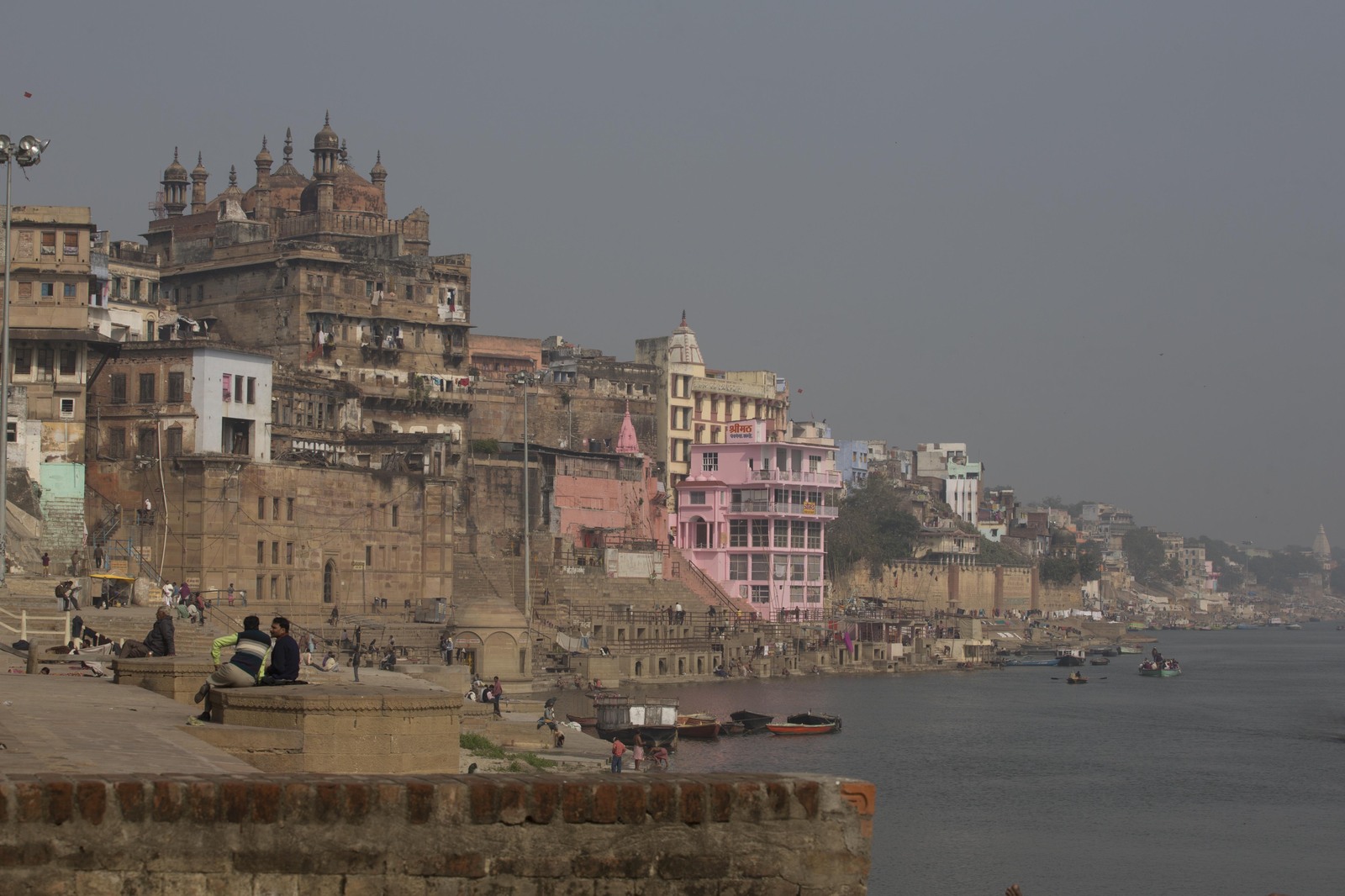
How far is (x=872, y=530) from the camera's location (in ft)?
382

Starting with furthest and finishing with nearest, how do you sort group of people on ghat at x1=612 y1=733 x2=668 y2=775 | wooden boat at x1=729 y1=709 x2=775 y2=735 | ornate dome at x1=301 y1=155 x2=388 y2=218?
ornate dome at x1=301 y1=155 x2=388 y2=218 → wooden boat at x1=729 y1=709 x2=775 y2=735 → group of people on ghat at x1=612 y1=733 x2=668 y2=775

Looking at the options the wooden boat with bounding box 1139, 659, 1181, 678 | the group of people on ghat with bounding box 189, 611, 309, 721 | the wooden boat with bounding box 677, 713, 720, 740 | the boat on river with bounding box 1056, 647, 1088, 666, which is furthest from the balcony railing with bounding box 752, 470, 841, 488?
the group of people on ghat with bounding box 189, 611, 309, 721

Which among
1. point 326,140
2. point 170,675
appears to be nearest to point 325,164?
point 326,140

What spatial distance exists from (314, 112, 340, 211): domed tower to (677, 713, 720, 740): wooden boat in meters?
35.9

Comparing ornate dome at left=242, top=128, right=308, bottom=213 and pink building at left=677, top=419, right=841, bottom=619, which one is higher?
ornate dome at left=242, top=128, right=308, bottom=213

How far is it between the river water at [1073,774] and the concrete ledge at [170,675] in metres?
5.37

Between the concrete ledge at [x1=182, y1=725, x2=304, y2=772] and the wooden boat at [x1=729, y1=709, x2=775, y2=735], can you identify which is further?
the wooden boat at [x1=729, y1=709, x2=775, y2=735]

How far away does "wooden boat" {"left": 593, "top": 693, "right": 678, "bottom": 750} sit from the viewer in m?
48.7

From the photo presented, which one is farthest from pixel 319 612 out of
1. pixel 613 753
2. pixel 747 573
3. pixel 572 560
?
pixel 747 573

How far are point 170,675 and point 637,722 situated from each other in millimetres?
31110

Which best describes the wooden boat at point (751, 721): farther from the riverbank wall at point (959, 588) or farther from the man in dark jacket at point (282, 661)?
the riverbank wall at point (959, 588)

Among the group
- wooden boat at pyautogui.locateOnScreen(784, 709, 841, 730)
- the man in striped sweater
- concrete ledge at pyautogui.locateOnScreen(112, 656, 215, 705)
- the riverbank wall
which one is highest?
the riverbank wall

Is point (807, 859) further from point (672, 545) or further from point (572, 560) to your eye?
point (672, 545)

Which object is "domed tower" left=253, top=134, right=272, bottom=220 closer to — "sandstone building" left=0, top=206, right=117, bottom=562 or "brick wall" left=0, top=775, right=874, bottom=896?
"sandstone building" left=0, top=206, right=117, bottom=562
